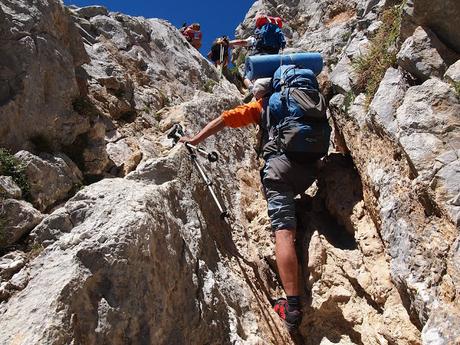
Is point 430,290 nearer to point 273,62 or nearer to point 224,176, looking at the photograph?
point 224,176

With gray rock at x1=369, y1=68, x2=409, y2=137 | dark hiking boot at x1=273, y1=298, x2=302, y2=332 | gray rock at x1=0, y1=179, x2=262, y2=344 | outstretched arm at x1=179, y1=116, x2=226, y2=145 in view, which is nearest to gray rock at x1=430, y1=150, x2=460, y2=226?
gray rock at x1=369, y1=68, x2=409, y2=137

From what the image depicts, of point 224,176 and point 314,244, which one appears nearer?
point 314,244

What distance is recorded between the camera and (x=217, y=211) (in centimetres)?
734

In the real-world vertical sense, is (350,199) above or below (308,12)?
below

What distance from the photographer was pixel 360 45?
9.23 meters

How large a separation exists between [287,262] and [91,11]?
11.7 meters

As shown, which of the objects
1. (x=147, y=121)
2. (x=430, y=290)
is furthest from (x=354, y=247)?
(x=147, y=121)

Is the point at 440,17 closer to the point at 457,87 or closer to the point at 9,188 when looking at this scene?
the point at 457,87

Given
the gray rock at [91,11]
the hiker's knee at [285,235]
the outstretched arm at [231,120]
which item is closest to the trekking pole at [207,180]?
the outstretched arm at [231,120]

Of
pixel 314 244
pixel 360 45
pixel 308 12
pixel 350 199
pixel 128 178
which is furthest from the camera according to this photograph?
pixel 308 12

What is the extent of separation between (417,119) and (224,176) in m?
3.69

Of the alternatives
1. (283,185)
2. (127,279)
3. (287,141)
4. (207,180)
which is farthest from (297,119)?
(127,279)

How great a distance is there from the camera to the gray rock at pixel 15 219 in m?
5.52

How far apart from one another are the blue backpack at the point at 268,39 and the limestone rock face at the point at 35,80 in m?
5.16
